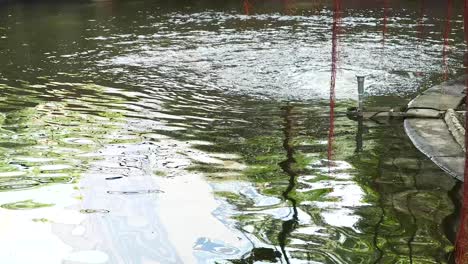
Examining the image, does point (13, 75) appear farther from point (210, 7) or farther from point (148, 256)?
point (210, 7)

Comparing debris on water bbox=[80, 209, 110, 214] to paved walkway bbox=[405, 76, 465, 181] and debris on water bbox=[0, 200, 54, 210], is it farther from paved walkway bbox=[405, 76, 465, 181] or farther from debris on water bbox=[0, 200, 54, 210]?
paved walkway bbox=[405, 76, 465, 181]

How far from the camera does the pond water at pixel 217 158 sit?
527cm

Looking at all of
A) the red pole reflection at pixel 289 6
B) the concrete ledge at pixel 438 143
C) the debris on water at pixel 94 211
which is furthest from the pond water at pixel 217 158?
the red pole reflection at pixel 289 6

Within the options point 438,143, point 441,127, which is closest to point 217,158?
point 438,143

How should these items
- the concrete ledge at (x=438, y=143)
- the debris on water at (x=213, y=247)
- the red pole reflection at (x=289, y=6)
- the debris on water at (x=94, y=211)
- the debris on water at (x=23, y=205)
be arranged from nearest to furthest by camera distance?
the debris on water at (x=213, y=247) < the debris on water at (x=94, y=211) < the debris on water at (x=23, y=205) < the concrete ledge at (x=438, y=143) < the red pole reflection at (x=289, y=6)

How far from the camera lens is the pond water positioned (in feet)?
17.3

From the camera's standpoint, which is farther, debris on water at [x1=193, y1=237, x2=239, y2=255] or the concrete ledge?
the concrete ledge

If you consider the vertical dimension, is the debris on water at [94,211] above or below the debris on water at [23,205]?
below

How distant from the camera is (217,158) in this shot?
24.5 feet

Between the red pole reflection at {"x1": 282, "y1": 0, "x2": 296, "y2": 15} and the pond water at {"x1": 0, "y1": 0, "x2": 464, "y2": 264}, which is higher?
the red pole reflection at {"x1": 282, "y1": 0, "x2": 296, "y2": 15}

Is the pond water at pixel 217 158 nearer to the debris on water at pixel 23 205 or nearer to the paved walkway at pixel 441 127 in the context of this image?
the debris on water at pixel 23 205

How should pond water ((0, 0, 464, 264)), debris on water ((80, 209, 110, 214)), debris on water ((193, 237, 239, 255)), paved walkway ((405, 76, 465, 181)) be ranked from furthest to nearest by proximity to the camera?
paved walkway ((405, 76, 465, 181)) → debris on water ((80, 209, 110, 214)) → pond water ((0, 0, 464, 264)) → debris on water ((193, 237, 239, 255))

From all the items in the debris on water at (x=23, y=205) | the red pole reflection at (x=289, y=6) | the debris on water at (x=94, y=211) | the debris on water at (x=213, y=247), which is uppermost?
the red pole reflection at (x=289, y=6)

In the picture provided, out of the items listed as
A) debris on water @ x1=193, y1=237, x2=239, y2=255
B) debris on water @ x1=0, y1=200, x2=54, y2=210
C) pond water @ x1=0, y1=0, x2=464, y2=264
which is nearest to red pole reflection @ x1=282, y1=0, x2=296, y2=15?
pond water @ x1=0, y1=0, x2=464, y2=264
